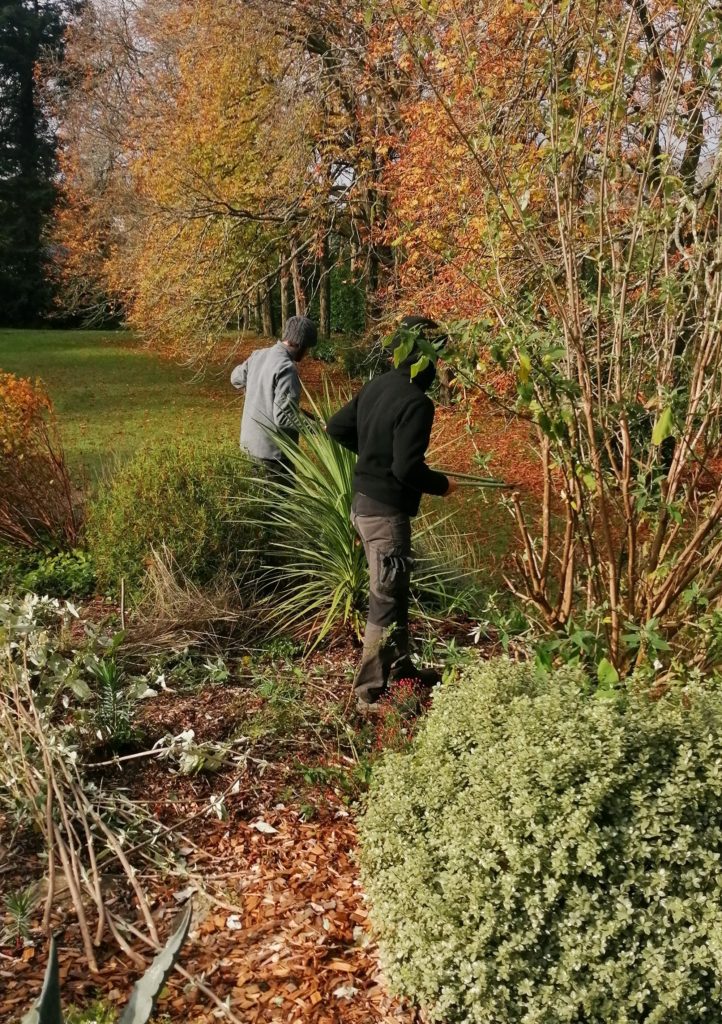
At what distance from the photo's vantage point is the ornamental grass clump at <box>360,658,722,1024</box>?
7.47ft

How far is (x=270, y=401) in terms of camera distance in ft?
18.9

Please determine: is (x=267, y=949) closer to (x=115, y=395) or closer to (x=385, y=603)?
(x=385, y=603)

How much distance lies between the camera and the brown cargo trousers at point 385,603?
4.18m

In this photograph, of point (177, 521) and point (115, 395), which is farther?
point (115, 395)

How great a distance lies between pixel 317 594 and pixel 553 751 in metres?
2.87

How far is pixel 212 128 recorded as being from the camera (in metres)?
16.3

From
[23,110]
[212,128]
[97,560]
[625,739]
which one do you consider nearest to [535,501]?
[97,560]

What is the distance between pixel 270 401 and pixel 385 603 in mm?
2002

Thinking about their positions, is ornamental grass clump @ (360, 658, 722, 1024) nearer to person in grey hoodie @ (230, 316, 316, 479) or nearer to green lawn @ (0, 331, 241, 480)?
person in grey hoodie @ (230, 316, 316, 479)

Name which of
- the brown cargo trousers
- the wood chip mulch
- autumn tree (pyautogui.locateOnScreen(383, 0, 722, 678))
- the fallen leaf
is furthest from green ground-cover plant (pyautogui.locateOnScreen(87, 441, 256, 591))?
autumn tree (pyautogui.locateOnScreen(383, 0, 722, 678))

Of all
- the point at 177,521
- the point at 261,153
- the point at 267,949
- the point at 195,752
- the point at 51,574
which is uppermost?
the point at 261,153

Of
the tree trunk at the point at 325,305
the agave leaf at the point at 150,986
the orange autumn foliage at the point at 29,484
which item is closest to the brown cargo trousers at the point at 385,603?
the agave leaf at the point at 150,986

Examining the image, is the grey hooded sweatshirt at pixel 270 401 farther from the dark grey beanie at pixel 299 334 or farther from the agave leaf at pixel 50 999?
the agave leaf at pixel 50 999

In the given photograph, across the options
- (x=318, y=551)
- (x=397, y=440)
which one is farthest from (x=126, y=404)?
(x=397, y=440)
